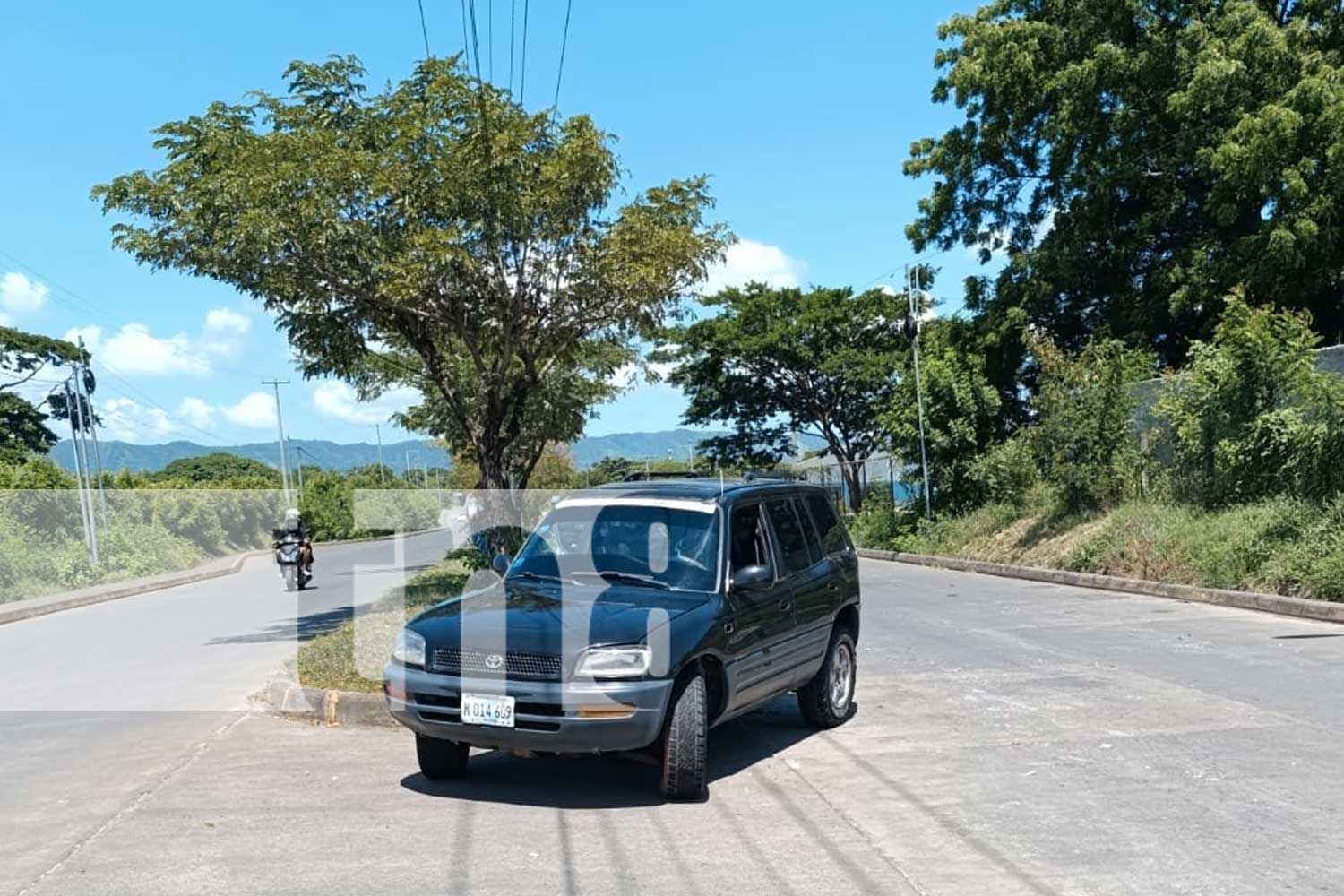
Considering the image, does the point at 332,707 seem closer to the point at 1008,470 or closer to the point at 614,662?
the point at 614,662

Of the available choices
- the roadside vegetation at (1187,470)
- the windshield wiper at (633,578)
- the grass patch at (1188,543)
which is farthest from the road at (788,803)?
the roadside vegetation at (1187,470)

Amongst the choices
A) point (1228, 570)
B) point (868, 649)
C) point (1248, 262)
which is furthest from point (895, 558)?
point (868, 649)

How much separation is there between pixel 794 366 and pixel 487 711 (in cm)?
3624

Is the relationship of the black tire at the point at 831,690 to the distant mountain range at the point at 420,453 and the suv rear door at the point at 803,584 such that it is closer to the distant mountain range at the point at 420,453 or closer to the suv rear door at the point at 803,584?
the suv rear door at the point at 803,584

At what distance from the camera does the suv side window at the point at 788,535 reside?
8109 millimetres

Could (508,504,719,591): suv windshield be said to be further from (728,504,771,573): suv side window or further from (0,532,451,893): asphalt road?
(0,532,451,893): asphalt road

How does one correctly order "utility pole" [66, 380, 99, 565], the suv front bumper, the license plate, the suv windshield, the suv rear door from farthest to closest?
"utility pole" [66, 380, 99, 565], the suv rear door, the suv windshield, the license plate, the suv front bumper

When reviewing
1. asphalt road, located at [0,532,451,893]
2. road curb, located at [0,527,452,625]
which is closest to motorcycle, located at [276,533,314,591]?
asphalt road, located at [0,532,451,893]

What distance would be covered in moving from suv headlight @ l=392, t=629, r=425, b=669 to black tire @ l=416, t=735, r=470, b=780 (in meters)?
0.46

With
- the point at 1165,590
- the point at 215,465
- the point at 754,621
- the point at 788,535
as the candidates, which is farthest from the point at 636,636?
the point at 215,465

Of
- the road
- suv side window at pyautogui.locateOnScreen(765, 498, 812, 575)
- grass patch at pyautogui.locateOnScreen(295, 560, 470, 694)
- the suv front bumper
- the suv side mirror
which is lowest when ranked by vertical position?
the road

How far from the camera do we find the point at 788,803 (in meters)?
6.45

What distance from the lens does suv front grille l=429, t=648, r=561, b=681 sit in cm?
620

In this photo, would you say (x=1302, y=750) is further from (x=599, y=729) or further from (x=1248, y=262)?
(x=1248, y=262)
